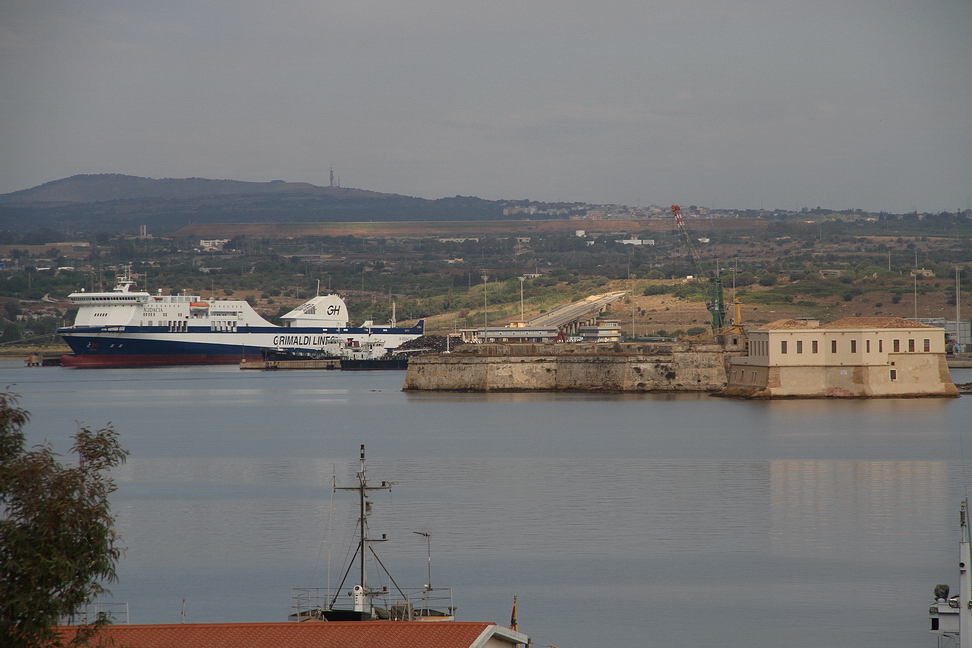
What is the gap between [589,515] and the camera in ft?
69.2

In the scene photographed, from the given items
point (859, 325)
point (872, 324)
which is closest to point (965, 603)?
point (859, 325)

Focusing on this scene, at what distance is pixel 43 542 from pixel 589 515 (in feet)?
47.0

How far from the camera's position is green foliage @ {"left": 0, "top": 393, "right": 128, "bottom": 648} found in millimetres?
7520

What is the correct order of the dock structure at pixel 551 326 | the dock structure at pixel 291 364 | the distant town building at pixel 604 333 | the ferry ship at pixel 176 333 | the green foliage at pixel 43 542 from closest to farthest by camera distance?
1. the green foliage at pixel 43 542
2. the distant town building at pixel 604 333
3. the dock structure at pixel 551 326
4. the ferry ship at pixel 176 333
5. the dock structure at pixel 291 364

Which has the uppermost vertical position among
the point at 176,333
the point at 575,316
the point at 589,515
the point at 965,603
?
the point at 575,316

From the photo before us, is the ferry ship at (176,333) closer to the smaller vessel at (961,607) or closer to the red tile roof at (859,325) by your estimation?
the red tile roof at (859,325)

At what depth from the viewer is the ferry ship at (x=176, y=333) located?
264 ft

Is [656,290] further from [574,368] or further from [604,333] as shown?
[574,368]

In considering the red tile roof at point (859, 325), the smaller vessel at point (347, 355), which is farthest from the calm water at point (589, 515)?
the smaller vessel at point (347, 355)

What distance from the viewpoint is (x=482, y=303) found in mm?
118000

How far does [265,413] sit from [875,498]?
26.6 metres

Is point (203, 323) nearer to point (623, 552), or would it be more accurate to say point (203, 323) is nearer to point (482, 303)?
point (482, 303)

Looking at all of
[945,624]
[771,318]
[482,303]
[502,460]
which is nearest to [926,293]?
[771,318]

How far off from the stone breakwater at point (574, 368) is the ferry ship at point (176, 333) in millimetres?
32710
